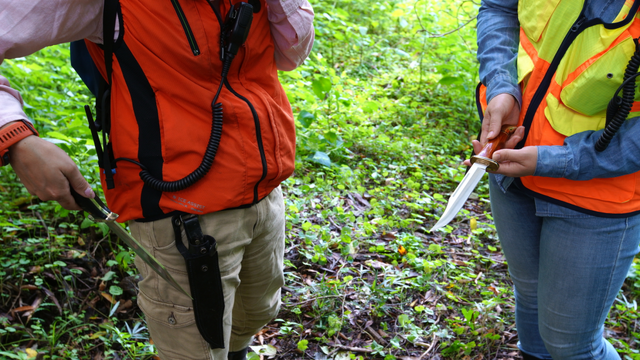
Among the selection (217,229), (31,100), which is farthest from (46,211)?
(217,229)

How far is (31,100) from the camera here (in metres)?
3.36

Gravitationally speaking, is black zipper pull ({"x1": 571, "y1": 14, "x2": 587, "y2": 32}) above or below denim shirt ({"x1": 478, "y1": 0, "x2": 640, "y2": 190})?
above

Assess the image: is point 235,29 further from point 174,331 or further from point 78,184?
point 174,331

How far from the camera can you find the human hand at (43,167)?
3.56ft

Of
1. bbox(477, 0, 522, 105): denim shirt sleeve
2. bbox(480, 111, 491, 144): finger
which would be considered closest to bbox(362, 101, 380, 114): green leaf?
bbox(477, 0, 522, 105): denim shirt sleeve

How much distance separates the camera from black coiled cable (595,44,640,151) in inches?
48.4

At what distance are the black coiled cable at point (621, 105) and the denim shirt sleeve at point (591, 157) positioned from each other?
0.03m

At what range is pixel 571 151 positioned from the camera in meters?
1.37

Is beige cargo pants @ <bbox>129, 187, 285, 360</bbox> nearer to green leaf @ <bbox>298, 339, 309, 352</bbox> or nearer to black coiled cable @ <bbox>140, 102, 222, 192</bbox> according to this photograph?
black coiled cable @ <bbox>140, 102, 222, 192</bbox>

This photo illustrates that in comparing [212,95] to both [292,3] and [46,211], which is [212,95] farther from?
[46,211]

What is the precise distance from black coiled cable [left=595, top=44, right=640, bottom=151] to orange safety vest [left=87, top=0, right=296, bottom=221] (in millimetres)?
976

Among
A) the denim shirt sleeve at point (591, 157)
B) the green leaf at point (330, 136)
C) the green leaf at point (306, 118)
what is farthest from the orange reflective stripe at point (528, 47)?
the green leaf at point (330, 136)

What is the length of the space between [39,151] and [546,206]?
1.50 meters

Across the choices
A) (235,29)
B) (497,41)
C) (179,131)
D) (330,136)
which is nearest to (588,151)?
(497,41)
